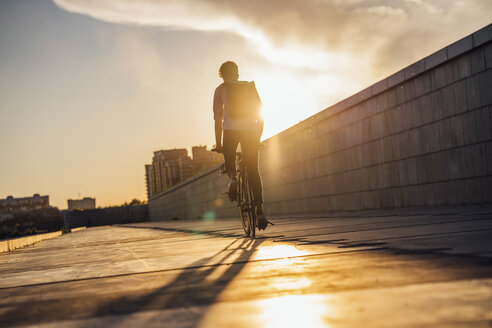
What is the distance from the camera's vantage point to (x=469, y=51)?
8.57 metres

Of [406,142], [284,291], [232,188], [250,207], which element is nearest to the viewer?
[284,291]

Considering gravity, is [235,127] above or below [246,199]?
above

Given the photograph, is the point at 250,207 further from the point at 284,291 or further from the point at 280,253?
the point at 284,291

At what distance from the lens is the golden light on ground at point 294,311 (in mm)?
1458

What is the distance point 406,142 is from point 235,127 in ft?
19.9

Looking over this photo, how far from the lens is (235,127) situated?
5555mm

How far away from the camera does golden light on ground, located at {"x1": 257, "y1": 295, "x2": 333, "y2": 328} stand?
1.46 m

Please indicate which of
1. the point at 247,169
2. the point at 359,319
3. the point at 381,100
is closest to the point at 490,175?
the point at 381,100

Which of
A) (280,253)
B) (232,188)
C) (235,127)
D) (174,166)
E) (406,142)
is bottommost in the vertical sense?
(280,253)

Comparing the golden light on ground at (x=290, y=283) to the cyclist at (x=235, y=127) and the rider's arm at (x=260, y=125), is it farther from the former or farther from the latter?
the rider's arm at (x=260, y=125)

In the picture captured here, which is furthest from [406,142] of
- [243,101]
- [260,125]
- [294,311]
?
[294,311]

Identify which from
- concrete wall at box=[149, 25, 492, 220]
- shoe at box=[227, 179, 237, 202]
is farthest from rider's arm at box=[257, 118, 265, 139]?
concrete wall at box=[149, 25, 492, 220]

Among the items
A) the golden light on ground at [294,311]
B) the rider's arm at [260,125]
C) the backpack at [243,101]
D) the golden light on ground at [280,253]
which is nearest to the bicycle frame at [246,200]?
the rider's arm at [260,125]

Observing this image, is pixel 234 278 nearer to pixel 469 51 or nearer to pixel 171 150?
pixel 469 51
